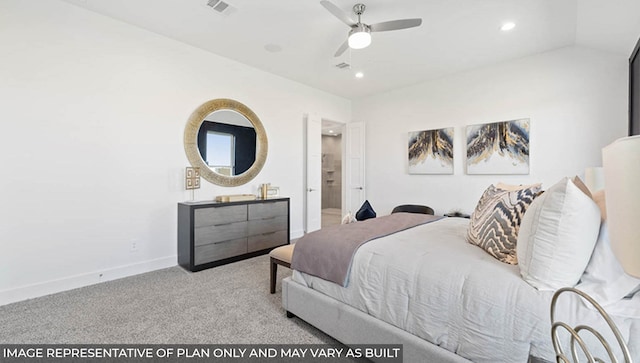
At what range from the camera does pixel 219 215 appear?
3445 mm

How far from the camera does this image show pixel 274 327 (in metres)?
2.03

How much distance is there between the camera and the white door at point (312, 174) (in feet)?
16.5

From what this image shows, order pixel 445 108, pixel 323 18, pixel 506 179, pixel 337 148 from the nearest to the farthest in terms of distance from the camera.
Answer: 1. pixel 323 18
2. pixel 506 179
3. pixel 445 108
4. pixel 337 148

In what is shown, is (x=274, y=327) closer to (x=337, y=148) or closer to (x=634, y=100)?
(x=634, y=100)

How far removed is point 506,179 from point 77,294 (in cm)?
539

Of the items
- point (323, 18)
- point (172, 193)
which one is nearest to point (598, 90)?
point (323, 18)

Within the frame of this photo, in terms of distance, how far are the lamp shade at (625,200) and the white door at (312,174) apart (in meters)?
4.52

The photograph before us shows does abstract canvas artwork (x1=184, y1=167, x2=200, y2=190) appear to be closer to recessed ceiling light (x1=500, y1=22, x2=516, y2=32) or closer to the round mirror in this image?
the round mirror

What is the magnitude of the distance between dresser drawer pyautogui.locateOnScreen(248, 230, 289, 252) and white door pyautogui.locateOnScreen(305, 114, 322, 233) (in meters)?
0.94

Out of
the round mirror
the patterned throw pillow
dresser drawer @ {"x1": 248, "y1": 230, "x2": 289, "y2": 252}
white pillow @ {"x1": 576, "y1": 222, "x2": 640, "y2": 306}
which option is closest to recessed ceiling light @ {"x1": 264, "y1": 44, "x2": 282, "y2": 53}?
the round mirror

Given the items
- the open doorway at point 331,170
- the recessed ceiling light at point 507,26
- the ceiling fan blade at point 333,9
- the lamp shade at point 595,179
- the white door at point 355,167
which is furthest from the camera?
the open doorway at point 331,170

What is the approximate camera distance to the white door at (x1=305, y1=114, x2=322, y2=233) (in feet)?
16.5

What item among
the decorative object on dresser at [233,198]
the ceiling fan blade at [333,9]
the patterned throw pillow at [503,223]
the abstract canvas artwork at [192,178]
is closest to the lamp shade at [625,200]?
the patterned throw pillow at [503,223]

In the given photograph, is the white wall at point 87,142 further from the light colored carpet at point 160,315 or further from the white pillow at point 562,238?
the white pillow at point 562,238
